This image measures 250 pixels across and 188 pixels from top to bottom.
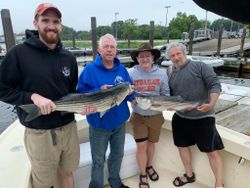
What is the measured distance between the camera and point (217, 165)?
114 inches

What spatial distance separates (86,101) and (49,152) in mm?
524

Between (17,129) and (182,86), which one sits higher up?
(182,86)

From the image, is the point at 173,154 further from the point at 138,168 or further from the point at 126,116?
the point at 126,116

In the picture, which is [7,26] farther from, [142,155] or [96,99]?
[96,99]

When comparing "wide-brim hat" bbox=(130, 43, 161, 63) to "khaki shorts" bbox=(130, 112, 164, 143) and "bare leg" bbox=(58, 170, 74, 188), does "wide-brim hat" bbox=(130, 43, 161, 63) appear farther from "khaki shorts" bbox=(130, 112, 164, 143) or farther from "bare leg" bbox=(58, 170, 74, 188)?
"bare leg" bbox=(58, 170, 74, 188)

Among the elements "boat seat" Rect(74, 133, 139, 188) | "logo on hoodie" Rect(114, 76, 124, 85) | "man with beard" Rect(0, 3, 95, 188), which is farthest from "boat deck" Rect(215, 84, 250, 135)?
"man with beard" Rect(0, 3, 95, 188)

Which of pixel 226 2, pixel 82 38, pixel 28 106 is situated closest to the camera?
pixel 226 2

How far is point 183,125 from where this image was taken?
2992 mm

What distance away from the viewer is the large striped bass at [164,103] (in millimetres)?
2688

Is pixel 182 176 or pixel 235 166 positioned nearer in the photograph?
pixel 235 166

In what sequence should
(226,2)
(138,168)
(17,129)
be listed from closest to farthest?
(226,2), (17,129), (138,168)

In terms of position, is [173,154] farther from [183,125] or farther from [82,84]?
[82,84]

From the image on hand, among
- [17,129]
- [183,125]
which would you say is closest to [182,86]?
[183,125]

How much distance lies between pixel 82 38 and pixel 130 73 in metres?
73.6
